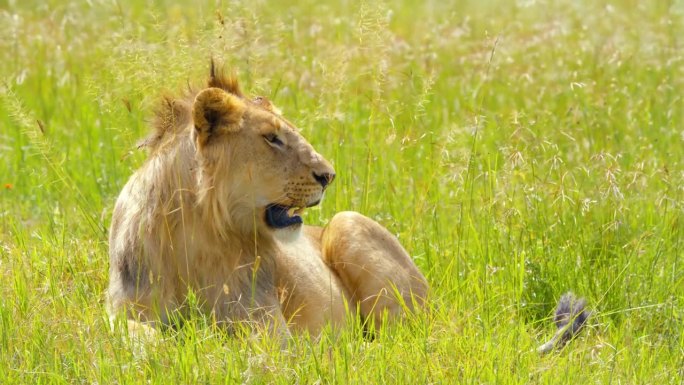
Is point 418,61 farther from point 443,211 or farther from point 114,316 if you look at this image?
point 114,316

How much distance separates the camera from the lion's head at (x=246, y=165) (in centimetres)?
478

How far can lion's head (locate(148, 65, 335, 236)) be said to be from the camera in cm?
478

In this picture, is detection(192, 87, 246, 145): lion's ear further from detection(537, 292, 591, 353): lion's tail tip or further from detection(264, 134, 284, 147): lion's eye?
detection(537, 292, 591, 353): lion's tail tip

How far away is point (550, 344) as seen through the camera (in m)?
4.84

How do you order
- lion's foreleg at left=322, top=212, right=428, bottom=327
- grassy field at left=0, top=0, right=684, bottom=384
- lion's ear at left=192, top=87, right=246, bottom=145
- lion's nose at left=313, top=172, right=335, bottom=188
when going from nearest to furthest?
grassy field at left=0, top=0, right=684, bottom=384
lion's ear at left=192, top=87, right=246, bottom=145
lion's nose at left=313, top=172, right=335, bottom=188
lion's foreleg at left=322, top=212, right=428, bottom=327

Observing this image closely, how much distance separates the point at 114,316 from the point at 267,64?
4362 mm

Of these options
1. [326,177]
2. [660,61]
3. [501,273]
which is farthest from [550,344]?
[660,61]

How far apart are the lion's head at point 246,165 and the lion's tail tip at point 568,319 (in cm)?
103

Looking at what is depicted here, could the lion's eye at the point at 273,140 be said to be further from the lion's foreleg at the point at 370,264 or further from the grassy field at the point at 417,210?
the lion's foreleg at the point at 370,264

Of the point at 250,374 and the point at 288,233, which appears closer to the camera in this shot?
the point at 250,374

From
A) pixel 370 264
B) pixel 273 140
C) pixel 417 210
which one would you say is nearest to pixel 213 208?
pixel 273 140

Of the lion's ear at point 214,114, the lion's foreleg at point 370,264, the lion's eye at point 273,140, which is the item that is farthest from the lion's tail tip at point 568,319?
the lion's ear at point 214,114

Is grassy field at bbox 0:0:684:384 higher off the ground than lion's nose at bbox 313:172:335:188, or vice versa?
lion's nose at bbox 313:172:335:188

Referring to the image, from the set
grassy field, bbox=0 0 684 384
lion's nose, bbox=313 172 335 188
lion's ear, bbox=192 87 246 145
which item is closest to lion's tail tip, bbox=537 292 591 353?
grassy field, bbox=0 0 684 384
